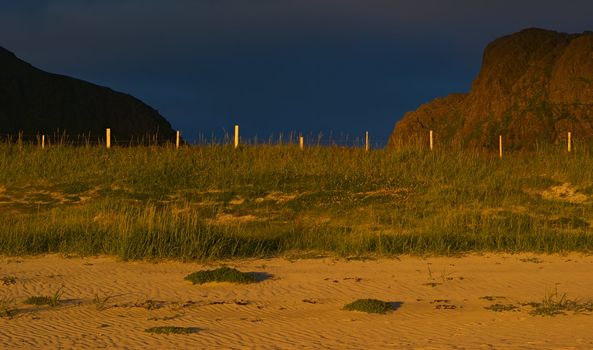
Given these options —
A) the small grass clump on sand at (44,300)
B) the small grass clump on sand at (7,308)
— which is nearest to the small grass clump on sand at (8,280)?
the small grass clump on sand at (7,308)

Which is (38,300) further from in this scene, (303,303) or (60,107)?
(60,107)

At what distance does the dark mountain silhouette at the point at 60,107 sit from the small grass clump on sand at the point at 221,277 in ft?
255

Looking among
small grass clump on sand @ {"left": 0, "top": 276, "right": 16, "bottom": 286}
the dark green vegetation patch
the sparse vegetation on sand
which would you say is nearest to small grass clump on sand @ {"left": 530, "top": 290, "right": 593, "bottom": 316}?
the sparse vegetation on sand

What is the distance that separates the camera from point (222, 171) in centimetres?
2664

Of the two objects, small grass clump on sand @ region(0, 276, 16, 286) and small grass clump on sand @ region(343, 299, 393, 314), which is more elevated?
small grass clump on sand @ region(0, 276, 16, 286)

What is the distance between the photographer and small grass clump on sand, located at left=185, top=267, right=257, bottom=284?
12180 millimetres

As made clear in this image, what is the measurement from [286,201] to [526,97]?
168 feet

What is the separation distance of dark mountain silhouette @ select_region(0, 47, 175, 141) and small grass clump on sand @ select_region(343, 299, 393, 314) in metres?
80.4

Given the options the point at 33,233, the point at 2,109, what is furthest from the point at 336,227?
the point at 2,109

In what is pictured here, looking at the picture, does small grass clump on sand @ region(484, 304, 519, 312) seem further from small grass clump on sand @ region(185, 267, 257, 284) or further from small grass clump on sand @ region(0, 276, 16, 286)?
small grass clump on sand @ region(0, 276, 16, 286)

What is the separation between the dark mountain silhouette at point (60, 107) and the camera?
301ft

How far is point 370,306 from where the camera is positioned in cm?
1011

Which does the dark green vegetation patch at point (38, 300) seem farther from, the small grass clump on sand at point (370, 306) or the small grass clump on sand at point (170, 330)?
the small grass clump on sand at point (370, 306)

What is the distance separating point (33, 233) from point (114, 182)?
10092 mm
